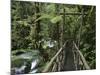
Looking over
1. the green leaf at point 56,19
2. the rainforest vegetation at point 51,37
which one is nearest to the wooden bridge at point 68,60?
the rainforest vegetation at point 51,37

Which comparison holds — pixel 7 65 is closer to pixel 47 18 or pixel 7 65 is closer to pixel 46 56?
pixel 46 56

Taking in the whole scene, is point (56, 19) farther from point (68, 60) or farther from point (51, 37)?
point (68, 60)

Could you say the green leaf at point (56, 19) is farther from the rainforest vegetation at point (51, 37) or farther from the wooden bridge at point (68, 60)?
the wooden bridge at point (68, 60)

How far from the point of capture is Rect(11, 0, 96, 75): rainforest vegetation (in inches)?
81.2

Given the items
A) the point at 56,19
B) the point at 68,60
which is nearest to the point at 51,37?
the point at 56,19

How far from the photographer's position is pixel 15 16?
6.73ft

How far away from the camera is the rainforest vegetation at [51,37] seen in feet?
6.77

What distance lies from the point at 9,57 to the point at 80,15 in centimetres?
100

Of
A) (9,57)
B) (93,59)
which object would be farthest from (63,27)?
(9,57)

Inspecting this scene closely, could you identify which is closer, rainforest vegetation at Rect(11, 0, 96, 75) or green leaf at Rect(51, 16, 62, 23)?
rainforest vegetation at Rect(11, 0, 96, 75)

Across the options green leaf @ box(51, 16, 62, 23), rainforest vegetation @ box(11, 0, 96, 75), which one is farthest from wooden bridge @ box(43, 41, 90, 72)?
green leaf @ box(51, 16, 62, 23)

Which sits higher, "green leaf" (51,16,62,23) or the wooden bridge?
"green leaf" (51,16,62,23)

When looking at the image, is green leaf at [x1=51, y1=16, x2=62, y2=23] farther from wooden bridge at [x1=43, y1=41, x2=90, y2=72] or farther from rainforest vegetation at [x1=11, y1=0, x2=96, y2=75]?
wooden bridge at [x1=43, y1=41, x2=90, y2=72]

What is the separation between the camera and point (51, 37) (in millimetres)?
2182
